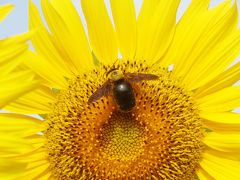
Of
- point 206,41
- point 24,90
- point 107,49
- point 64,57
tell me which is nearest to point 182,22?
point 206,41

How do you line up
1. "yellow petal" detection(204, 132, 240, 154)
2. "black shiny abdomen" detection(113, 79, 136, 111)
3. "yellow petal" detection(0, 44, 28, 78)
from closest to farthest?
"yellow petal" detection(0, 44, 28, 78), "black shiny abdomen" detection(113, 79, 136, 111), "yellow petal" detection(204, 132, 240, 154)

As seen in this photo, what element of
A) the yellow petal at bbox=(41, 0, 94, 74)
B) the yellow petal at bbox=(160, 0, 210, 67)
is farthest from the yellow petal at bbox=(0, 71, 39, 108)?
the yellow petal at bbox=(160, 0, 210, 67)

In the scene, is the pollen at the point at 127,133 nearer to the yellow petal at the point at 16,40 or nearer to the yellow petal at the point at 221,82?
the yellow petal at the point at 221,82

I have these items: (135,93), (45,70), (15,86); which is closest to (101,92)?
(135,93)

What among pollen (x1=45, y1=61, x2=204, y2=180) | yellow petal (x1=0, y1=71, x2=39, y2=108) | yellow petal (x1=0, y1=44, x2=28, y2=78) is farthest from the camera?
pollen (x1=45, y1=61, x2=204, y2=180)

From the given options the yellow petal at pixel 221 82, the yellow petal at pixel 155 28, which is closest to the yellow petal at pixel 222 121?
the yellow petal at pixel 221 82

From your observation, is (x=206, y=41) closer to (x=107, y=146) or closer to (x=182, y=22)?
(x=182, y=22)

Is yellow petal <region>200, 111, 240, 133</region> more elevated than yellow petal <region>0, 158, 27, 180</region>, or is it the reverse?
yellow petal <region>200, 111, 240, 133</region>

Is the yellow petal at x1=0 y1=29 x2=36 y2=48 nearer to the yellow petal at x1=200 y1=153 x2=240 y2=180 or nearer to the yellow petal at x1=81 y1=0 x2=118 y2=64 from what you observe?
the yellow petal at x1=81 y1=0 x2=118 y2=64
